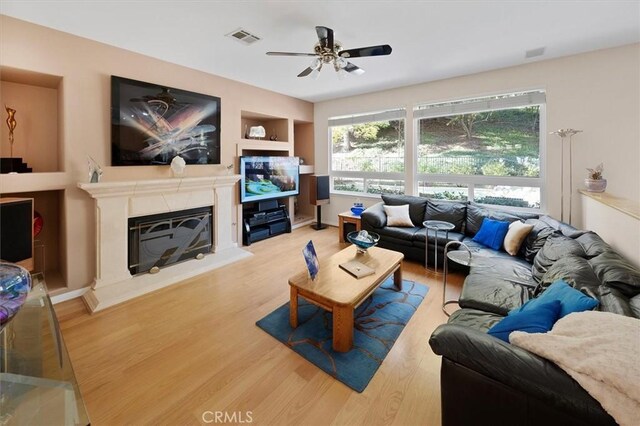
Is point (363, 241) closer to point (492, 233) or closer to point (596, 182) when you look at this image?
point (492, 233)

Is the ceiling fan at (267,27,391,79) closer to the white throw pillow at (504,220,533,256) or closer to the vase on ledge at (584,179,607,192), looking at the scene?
the white throw pillow at (504,220,533,256)

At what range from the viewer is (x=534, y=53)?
3262 millimetres

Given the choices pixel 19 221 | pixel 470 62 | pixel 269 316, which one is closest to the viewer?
pixel 19 221

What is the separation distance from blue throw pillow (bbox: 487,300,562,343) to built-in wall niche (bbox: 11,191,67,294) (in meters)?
3.97

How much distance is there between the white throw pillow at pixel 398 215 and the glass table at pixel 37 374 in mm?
3741

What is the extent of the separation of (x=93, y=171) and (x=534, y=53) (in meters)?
5.18

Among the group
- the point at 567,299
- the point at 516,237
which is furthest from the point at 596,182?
the point at 567,299

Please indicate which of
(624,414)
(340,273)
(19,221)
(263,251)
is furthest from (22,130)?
(624,414)

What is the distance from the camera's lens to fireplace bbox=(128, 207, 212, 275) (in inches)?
128

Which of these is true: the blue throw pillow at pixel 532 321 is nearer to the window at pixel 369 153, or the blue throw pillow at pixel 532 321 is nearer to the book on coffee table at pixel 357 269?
the book on coffee table at pixel 357 269

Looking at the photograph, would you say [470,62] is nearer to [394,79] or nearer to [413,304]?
[394,79]

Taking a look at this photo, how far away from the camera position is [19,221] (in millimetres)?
2326

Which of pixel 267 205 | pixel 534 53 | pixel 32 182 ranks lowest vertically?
pixel 267 205

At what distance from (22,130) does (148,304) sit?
2.27m
